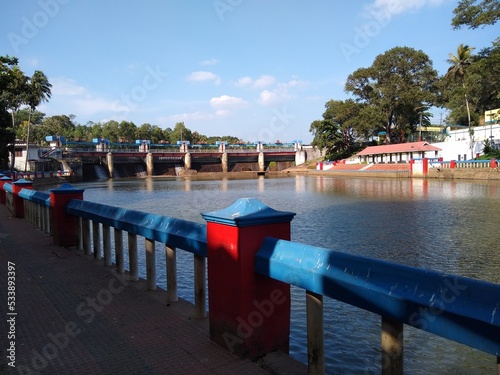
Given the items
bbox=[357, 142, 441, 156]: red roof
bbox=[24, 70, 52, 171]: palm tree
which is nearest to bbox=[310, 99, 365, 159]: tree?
bbox=[357, 142, 441, 156]: red roof

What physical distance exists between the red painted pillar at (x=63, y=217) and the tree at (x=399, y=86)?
61959 millimetres

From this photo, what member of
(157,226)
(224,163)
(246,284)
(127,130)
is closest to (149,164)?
(224,163)

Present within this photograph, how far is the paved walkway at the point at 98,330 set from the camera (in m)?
3.00

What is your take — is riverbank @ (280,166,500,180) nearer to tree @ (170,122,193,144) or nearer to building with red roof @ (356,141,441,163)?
building with red roof @ (356,141,441,163)

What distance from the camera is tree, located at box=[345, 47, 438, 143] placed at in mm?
62906

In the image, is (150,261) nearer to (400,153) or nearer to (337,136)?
(400,153)

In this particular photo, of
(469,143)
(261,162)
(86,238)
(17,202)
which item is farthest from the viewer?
(261,162)

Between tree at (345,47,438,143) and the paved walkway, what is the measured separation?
208ft

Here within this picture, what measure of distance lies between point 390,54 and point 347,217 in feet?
194

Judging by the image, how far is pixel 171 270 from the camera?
4.20m

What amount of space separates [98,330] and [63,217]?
3913mm

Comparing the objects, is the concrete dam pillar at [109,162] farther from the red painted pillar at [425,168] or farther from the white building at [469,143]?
the white building at [469,143]

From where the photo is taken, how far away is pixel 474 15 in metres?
33.1

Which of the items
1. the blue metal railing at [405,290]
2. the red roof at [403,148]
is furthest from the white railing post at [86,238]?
the red roof at [403,148]
